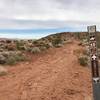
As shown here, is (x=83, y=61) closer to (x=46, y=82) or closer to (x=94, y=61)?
(x=46, y=82)

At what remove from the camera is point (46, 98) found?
43.2 ft

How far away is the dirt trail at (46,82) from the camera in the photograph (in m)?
13.6

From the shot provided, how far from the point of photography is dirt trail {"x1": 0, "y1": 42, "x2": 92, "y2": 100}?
44.6ft

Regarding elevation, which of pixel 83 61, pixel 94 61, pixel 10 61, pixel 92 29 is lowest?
pixel 83 61

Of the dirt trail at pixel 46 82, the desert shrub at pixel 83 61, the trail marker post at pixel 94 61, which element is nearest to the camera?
the trail marker post at pixel 94 61

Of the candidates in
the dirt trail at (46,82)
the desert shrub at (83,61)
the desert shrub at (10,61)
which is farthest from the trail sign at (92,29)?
the desert shrub at (10,61)

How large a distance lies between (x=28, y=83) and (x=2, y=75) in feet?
7.80

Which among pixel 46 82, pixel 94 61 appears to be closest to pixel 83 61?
pixel 46 82

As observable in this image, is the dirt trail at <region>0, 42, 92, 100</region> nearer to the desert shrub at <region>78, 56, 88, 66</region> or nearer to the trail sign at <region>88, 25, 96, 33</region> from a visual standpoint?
the desert shrub at <region>78, 56, 88, 66</region>

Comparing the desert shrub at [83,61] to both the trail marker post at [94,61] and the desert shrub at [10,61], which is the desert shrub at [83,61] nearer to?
the desert shrub at [10,61]

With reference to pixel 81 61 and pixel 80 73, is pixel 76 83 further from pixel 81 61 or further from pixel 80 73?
pixel 81 61

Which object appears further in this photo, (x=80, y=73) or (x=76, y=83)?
(x=80, y=73)

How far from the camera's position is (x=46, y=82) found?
51.5 feet

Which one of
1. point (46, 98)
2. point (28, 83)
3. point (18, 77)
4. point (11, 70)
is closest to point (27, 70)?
point (11, 70)
